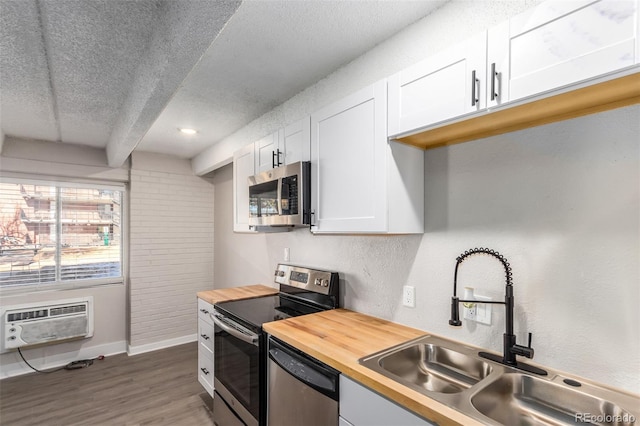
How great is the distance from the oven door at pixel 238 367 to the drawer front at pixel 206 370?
6.4 inches

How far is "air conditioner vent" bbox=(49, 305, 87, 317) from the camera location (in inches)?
140

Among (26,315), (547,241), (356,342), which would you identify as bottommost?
(26,315)

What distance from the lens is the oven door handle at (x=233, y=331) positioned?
1923 millimetres

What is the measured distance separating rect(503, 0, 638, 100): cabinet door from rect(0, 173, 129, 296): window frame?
450 centimetres

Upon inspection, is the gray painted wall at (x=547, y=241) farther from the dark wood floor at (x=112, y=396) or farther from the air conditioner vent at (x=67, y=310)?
the air conditioner vent at (x=67, y=310)

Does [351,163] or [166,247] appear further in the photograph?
[166,247]

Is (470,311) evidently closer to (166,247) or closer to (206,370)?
(206,370)

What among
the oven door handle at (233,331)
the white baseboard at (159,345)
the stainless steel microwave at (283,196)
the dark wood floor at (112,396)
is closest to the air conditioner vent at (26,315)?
the dark wood floor at (112,396)

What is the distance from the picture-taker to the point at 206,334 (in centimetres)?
270

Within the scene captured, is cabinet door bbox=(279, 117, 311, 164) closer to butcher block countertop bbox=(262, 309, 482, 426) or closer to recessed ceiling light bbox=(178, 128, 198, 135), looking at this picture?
butcher block countertop bbox=(262, 309, 482, 426)

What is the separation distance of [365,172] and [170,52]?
111 centimetres

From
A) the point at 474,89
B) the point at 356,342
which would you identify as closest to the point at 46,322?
the point at 356,342


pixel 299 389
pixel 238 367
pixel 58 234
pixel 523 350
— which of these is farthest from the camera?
pixel 58 234

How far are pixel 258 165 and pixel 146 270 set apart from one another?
2575mm
